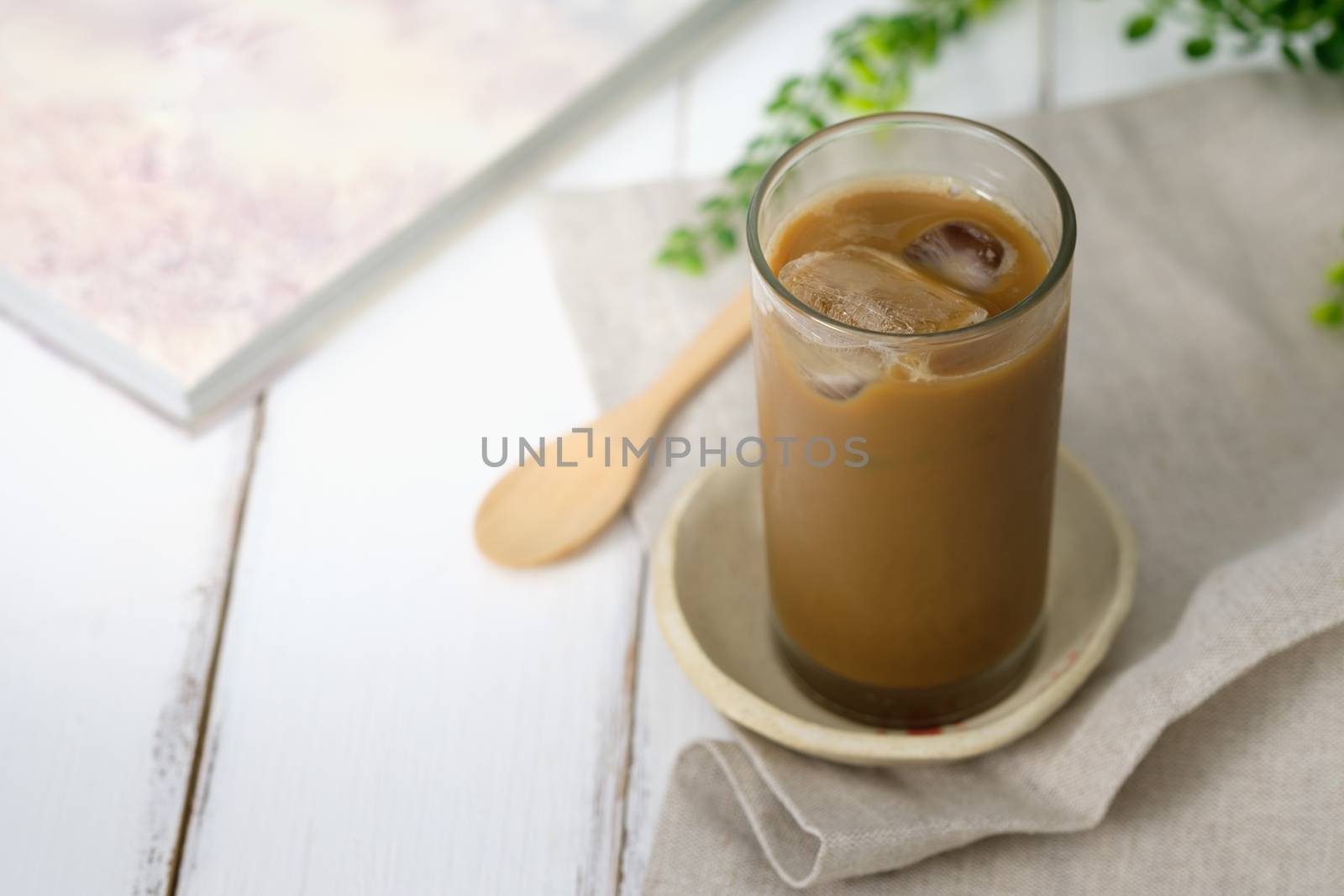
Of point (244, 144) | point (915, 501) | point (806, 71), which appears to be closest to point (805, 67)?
point (806, 71)

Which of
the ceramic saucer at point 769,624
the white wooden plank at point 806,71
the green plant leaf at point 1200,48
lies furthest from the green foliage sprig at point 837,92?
the ceramic saucer at point 769,624

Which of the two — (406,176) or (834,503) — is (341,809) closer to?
(834,503)

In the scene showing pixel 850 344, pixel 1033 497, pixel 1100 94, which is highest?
pixel 850 344

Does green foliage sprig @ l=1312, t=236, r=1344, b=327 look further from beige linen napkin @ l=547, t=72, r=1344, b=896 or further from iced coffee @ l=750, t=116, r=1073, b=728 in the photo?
iced coffee @ l=750, t=116, r=1073, b=728

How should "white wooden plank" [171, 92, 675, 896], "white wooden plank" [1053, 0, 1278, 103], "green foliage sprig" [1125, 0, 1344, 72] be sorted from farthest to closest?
"white wooden plank" [1053, 0, 1278, 103] < "green foliage sprig" [1125, 0, 1344, 72] < "white wooden plank" [171, 92, 675, 896]

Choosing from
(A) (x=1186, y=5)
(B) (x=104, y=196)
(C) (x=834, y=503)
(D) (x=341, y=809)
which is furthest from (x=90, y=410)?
(A) (x=1186, y=5)

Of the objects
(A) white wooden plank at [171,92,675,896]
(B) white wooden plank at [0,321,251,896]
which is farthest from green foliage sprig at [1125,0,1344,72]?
(B) white wooden plank at [0,321,251,896]

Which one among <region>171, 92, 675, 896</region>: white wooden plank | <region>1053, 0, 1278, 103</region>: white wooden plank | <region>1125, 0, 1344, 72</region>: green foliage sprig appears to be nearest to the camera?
<region>171, 92, 675, 896</region>: white wooden plank
